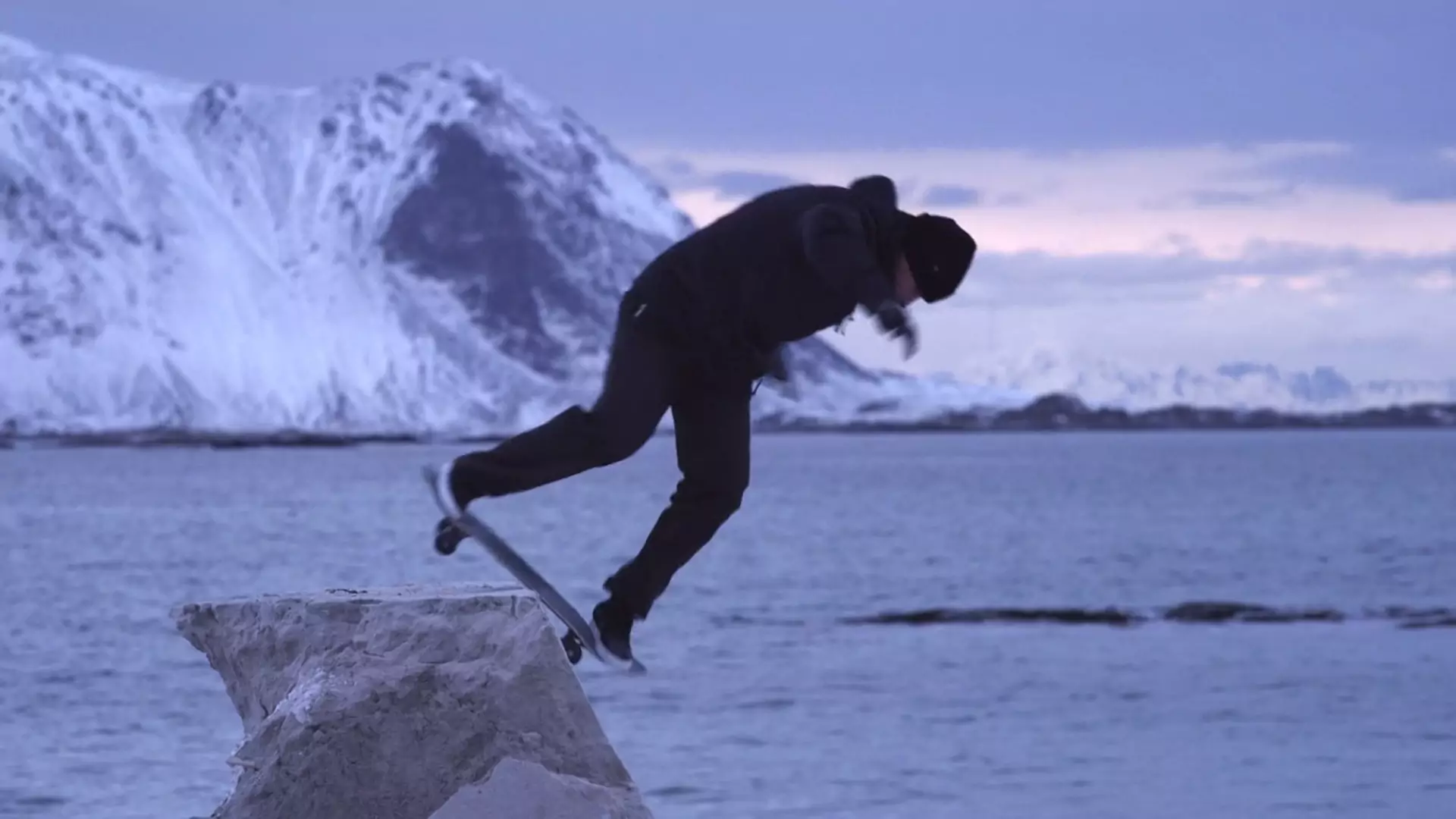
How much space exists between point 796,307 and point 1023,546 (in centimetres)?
7012

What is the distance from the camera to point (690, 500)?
9.05 meters

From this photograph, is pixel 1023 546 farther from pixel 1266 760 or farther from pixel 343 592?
pixel 343 592

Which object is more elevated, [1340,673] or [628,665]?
[628,665]

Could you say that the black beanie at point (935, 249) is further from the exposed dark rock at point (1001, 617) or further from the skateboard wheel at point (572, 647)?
the exposed dark rock at point (1001, 617)

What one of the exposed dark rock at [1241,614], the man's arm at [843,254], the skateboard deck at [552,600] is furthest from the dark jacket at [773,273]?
the exposed dark rock at [1241,614]

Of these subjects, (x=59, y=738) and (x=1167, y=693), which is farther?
(x=1167, y=693)

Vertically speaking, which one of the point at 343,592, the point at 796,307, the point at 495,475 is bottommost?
the point at 343,592

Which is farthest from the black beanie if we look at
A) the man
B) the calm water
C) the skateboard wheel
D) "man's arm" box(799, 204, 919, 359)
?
the calm water

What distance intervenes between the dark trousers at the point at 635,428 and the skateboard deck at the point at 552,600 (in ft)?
0.67

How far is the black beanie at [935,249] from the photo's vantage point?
828 cm

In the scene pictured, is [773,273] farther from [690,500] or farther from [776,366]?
[690,500]

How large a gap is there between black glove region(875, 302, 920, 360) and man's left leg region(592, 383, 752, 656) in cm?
Result: 83

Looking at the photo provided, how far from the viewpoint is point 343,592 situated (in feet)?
31.4

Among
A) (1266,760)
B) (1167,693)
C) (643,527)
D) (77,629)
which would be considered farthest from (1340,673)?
(643,527)
